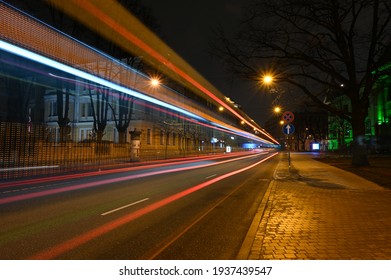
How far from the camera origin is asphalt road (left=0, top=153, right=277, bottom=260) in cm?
570

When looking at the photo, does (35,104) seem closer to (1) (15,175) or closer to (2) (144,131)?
(2) (144,131)

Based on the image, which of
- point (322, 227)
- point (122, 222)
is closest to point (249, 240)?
point (322, 227)

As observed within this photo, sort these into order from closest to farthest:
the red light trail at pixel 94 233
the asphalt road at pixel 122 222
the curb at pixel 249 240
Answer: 1. the curb at pixel 249 240
2. the red light trail at pixel 94 233
3. the asphalt road at pixel 122 222

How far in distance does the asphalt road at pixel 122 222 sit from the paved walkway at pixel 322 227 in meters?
0.45

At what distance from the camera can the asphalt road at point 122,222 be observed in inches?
224

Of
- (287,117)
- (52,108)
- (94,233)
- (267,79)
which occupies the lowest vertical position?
(94,233)

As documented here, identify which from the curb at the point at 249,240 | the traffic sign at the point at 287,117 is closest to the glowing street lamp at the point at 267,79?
the traffic sign at the point at 287,117

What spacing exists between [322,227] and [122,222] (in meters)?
4.10

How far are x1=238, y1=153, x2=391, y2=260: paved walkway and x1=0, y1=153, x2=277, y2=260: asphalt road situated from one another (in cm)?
45

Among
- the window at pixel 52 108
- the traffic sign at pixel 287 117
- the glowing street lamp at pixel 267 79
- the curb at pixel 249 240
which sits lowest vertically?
the curb at pixel 249 240

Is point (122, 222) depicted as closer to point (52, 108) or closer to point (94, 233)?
point (94, 233)

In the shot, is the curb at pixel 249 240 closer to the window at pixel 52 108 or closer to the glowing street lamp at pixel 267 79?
the glowing street lamp at pixel 267 79

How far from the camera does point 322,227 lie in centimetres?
696

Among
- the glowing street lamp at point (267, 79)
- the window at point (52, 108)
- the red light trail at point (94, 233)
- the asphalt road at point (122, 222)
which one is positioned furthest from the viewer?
the window at point (52, 108)
